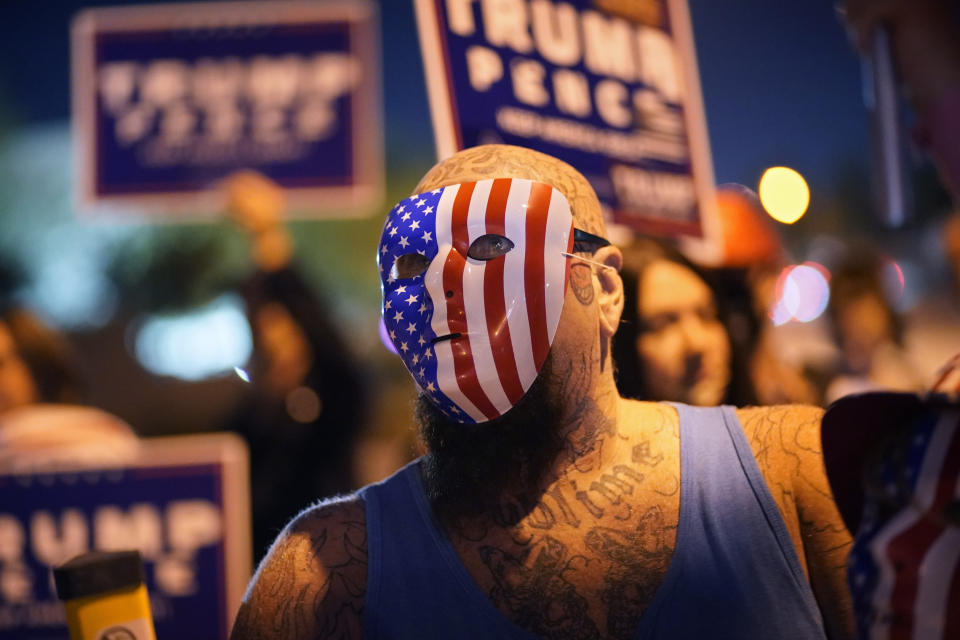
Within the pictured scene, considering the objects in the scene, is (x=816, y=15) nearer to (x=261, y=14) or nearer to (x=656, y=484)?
(x=261, y=14)

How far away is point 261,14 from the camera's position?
507 cm

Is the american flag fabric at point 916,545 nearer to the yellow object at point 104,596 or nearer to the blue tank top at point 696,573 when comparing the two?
the blue tank top at point 696,573

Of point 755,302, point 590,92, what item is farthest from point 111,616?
point 755,302

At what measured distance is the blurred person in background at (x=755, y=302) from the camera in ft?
12.3

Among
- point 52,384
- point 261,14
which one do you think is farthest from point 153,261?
point 261,14

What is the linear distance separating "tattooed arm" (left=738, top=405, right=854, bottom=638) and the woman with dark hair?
5.09 ft

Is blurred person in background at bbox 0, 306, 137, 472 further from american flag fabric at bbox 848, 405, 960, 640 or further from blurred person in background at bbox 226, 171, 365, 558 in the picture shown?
american flag fabric at bbox 848, 405, 960, 640

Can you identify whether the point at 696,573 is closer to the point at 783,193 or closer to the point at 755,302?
the point at 755,302

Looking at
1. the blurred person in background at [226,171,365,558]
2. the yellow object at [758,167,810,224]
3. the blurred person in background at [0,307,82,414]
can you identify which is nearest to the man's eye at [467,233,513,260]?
the blurred person in background at [226,171,365,558]

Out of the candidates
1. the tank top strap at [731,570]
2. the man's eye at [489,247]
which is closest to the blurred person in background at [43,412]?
the man's eye at [489,247]

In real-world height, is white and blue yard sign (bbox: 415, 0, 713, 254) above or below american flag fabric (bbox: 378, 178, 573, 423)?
above

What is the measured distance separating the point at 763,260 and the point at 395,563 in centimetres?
305

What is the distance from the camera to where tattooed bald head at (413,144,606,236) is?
188 centimetres

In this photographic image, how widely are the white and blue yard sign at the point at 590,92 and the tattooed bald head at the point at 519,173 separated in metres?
0.46
